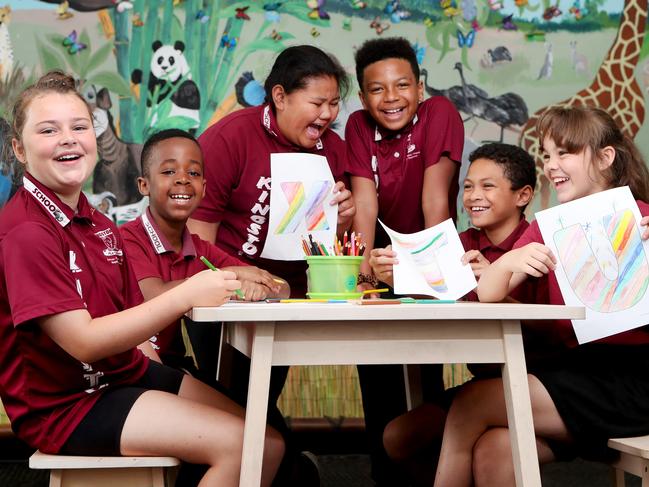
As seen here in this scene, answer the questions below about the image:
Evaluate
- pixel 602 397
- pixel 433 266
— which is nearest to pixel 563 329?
pixel 602 397

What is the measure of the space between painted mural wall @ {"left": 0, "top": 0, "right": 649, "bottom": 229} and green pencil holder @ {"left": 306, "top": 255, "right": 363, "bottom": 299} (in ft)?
5.66

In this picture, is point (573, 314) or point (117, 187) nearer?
point (573, 314)

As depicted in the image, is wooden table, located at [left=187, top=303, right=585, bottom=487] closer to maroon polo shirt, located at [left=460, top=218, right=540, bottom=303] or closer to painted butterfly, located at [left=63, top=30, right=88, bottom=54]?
maroon polo shirt, located at [left=460, top=218, right=540, bottom=303]

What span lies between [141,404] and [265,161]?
108 centimetres

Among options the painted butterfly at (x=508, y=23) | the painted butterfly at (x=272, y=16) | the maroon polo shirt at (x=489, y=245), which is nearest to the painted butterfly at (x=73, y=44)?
the painted butterfly at (x=272, y=16)

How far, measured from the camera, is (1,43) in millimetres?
3309

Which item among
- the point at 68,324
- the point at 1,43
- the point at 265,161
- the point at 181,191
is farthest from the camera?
the point at 1,43

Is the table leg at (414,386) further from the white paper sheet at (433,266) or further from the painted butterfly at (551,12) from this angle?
the painted butterfly at (551,12)

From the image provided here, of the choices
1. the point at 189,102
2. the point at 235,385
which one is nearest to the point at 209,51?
the point at 189,102

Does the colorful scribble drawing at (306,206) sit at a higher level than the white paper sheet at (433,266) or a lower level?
higher

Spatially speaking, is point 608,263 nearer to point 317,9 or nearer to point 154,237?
point 154,237

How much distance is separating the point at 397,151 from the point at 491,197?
332mm

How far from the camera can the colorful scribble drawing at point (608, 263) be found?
5.52 feet

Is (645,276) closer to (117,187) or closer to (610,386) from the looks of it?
(610,386)
